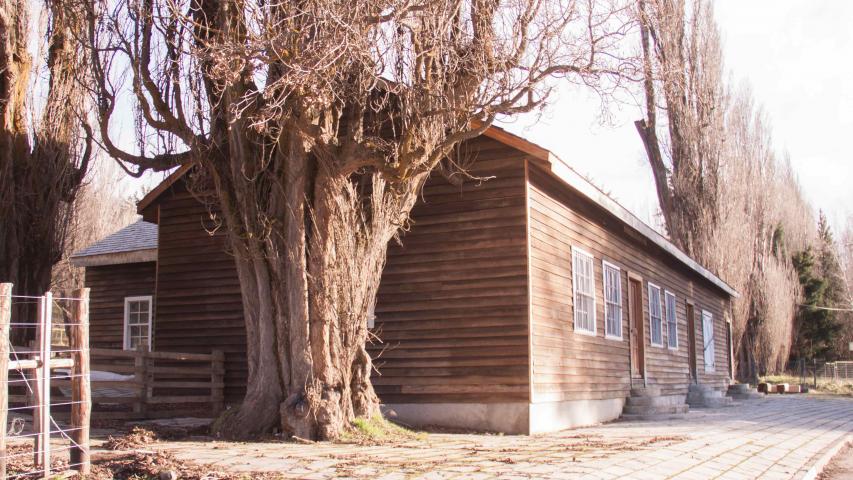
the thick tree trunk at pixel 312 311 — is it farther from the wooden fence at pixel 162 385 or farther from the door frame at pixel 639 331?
the door frame at pixel 639 331

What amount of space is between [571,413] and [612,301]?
3.40m

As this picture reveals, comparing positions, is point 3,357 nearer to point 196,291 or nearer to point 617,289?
point 196,291

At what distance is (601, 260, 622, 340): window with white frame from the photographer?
612 inches

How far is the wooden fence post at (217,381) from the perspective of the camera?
544 inches

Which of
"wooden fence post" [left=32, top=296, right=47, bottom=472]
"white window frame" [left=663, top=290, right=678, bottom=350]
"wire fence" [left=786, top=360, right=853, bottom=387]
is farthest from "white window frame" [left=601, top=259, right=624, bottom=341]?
"wire fence" [left=786, top=360, right=853, bottom=387]

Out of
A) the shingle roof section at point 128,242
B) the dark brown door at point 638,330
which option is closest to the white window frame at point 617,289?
the dark brown door at point 638,330

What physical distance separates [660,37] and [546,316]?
20446 mm

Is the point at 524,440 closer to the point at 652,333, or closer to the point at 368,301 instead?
the point at 368,301

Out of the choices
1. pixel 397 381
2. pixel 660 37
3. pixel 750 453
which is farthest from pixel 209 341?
pixel 660 37

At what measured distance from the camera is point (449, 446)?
30.7 feet

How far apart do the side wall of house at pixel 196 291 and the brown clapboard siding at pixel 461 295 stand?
9.60 feet

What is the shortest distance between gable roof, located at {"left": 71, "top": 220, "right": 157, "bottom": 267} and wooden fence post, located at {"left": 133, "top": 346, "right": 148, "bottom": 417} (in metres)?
5.69

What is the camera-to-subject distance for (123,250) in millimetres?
18609

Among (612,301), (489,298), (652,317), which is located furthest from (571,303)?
(652,317)
